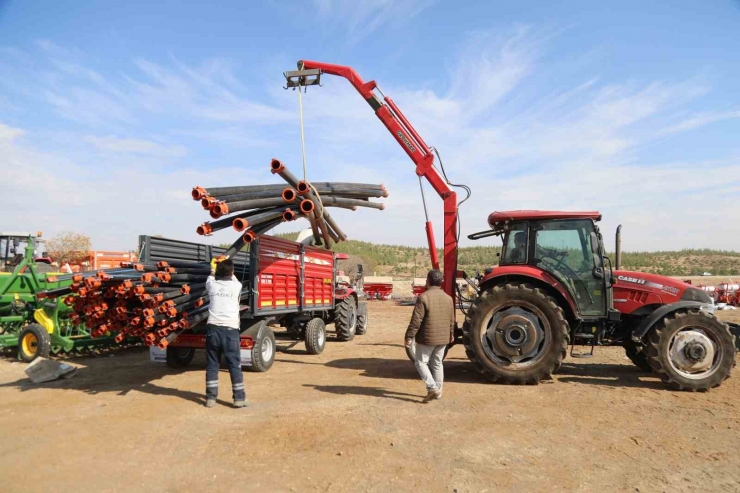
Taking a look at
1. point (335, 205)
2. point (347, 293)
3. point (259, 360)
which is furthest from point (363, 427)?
point (347, 293)

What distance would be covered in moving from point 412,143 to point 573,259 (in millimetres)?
3236

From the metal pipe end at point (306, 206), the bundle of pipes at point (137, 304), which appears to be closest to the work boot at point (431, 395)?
the metal pipe end at point (306, 206)

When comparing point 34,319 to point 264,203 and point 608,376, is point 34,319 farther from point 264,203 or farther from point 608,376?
point 608,376

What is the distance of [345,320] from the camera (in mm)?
11945

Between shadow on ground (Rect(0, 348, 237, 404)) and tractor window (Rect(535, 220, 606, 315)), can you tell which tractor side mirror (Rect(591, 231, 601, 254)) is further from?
shadow on ground (Rect(0, 348, 237, 404))

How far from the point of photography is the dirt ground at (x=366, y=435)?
386 centimetres

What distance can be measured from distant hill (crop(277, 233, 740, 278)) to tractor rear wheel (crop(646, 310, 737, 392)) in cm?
3495

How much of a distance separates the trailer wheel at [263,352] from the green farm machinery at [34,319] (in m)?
3.44

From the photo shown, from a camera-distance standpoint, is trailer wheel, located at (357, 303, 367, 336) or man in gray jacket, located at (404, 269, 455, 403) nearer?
man in gray jacket, located at (404, 269, 455, 403)

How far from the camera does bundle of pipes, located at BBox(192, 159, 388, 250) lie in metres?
6.85

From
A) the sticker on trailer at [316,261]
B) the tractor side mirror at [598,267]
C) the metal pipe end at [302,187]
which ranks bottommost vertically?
the tractor side mirror at [598,267]

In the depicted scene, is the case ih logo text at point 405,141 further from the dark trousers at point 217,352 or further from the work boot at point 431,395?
the dark trousers at point 217,352

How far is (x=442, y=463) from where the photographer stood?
13.6 feet

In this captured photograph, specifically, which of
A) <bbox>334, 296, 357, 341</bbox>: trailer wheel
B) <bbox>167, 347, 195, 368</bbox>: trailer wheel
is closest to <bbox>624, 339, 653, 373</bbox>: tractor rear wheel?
<bbox>334, 296, 357, 341</bbox>: trailer wheel
